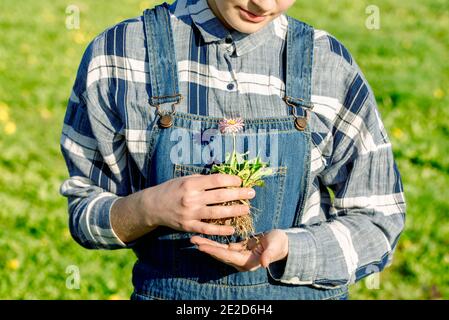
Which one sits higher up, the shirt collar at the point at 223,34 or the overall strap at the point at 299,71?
the shirt collar at the point at 223,34

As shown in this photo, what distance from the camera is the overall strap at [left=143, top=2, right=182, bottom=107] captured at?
203 cm

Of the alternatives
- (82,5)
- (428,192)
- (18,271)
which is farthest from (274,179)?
(82,5)

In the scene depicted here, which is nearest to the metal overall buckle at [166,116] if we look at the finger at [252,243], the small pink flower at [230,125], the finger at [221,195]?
the small pink flower at [230,125]

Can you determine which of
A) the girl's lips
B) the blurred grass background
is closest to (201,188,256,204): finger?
the girl's lips

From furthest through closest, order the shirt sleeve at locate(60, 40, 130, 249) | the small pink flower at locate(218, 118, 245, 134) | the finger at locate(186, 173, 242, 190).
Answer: the shirt sleeve at locate(60, 40, 130, 249), the small pink flower at locate(218, 118, 245, 134), the finger at locate(186, 173, 242, 190)

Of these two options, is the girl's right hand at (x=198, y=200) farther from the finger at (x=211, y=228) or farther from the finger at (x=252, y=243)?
the finger at (x=252, y=243)

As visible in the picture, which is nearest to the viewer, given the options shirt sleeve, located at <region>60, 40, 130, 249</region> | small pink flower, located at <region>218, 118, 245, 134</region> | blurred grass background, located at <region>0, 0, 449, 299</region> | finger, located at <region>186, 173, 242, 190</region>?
finger, located at <region>186, 173, 242, 190</region>

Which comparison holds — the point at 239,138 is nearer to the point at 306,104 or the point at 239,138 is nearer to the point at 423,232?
the point at 306,104

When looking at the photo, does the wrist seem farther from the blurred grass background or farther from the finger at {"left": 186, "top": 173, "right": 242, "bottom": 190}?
the blurred grass background

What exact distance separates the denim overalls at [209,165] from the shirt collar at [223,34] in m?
0.08

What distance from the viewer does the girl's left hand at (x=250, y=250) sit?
192cm

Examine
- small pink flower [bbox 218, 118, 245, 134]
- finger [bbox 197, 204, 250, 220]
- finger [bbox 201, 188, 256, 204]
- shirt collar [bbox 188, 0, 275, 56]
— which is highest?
shirt collar [bbox 188, 0, 275, 56]
